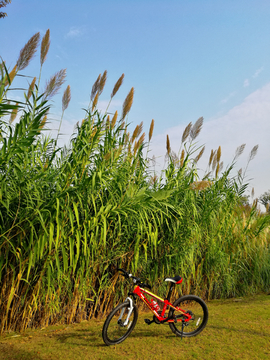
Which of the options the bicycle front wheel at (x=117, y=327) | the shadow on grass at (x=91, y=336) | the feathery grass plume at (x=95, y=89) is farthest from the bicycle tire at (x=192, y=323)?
the feathery grass plume at (x=95, y=89)

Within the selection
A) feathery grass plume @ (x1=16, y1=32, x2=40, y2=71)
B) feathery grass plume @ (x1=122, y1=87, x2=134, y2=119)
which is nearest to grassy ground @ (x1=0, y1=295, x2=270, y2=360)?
feathery grass plume @ (x1=122, y1=87, x2=134, y2=119)

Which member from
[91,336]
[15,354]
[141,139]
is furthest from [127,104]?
[15,354]

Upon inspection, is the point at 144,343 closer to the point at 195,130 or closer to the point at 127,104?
the point at 127,104

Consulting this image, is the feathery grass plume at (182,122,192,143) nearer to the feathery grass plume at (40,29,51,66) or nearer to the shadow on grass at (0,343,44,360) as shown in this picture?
the feathery grass plume at (40,29,51,66)

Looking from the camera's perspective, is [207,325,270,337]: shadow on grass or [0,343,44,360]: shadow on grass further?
[207,325,270,337]: shadow on grass

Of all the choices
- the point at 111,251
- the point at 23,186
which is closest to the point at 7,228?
the point at 23,186

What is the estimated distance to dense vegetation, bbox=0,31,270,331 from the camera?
303 centimetres

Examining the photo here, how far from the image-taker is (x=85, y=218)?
3.24 m

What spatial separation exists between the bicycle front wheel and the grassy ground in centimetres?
7

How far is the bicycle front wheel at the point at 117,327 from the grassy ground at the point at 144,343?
0.24ft

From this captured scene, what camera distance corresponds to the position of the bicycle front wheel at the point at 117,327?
115 inches

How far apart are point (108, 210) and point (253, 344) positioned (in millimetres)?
2160

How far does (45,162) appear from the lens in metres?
3.71

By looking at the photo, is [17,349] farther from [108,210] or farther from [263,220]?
[263,220]
